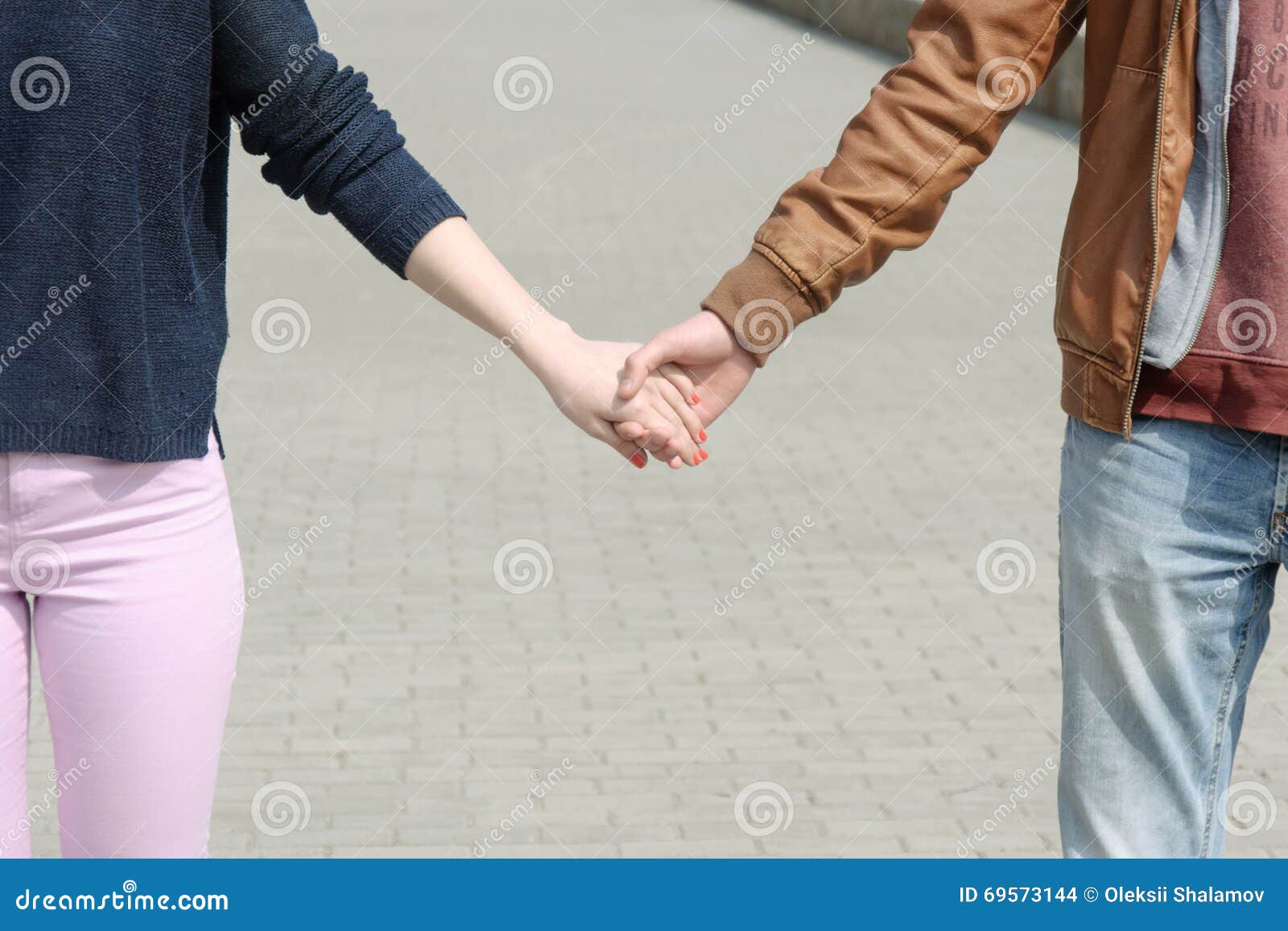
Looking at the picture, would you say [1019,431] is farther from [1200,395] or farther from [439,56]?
[439,56]

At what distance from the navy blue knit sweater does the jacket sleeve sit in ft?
2.47

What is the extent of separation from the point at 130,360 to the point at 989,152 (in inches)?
51.2

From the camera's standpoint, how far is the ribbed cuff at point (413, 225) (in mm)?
2252

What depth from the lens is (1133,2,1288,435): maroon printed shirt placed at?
7.22 ft

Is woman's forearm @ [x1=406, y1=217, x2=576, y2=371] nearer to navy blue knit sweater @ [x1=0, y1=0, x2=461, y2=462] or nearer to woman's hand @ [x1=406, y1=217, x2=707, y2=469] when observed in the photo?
woman's hand @ [x1=406, y1=217, x2=707, y2=469]

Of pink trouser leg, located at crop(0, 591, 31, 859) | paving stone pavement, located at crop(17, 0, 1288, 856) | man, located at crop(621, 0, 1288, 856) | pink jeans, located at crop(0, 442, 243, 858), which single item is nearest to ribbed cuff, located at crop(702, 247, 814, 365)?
man, located at crop(621, 0, 1288, 856)

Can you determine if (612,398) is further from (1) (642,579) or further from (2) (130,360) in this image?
(1) (642,579)

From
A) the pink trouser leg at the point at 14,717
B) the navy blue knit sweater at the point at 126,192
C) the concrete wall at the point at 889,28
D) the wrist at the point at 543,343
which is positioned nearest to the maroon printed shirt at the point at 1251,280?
the wrist at the point at 543,343

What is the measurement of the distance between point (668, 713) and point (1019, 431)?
3.08 meters

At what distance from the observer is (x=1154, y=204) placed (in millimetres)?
2248

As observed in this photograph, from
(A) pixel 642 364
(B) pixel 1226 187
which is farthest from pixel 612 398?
(B) pixel 1226 187

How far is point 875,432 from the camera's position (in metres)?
7.21

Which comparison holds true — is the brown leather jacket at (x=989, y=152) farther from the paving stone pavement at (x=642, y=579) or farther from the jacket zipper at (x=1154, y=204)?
the paving stone pavement at (x=642, y=579)

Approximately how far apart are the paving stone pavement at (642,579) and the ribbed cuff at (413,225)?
203 centimetres
